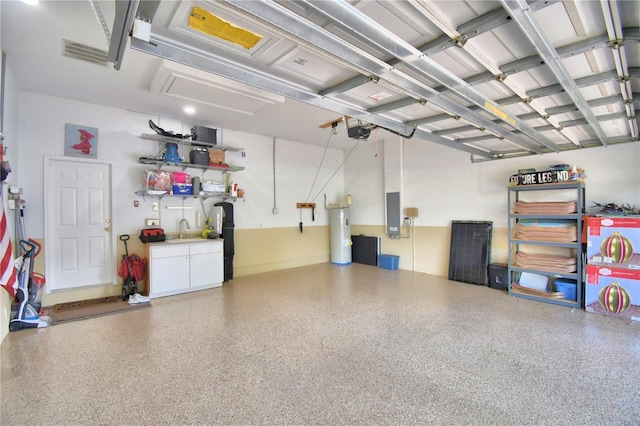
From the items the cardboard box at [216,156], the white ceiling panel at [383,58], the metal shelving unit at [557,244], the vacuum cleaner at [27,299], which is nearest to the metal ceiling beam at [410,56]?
the white ceiling panel at [383,58]

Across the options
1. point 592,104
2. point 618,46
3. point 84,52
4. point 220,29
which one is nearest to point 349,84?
point 220,29

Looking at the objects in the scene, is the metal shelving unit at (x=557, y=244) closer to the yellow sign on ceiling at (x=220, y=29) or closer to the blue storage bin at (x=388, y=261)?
the blue storage bin at (x=388, y=261)

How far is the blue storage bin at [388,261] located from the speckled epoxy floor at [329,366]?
2.50 m

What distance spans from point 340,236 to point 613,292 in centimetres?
494

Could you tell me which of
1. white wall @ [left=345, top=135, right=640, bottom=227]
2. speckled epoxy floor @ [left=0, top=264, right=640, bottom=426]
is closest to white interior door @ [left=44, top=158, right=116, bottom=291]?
speckled epoxy floor @ [left=0, top=264, right=640, bottom=426]

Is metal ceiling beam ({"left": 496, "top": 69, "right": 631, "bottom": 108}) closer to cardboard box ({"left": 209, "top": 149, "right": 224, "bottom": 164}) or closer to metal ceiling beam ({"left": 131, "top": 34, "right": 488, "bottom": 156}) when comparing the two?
metal ceiling beam ({"left": 131, "top": 34, "right": 488, "bottom": 156})

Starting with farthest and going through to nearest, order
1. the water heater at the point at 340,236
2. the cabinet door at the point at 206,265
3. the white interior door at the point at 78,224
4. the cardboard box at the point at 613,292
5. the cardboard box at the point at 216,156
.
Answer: the water heater at the point at 340,236 → the cardboard box at the point at 216,156 → the cabinet door at the point at 206,265 → the white interior door at the point at 78,224 → the cardboard box at the point at 613,292

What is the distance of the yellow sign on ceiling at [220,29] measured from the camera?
1.88m

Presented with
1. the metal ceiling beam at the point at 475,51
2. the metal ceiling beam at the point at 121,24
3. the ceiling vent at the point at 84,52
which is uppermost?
the ceiling vent at the point at 84,52

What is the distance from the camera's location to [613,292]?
12.5 feet

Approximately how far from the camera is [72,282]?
4.55m

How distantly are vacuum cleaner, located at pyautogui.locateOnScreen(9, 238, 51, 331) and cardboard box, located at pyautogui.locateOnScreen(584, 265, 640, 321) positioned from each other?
698cm

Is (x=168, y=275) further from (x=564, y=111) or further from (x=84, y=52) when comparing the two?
(x=564, y=111)

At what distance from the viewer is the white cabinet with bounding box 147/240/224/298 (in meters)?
4.74
